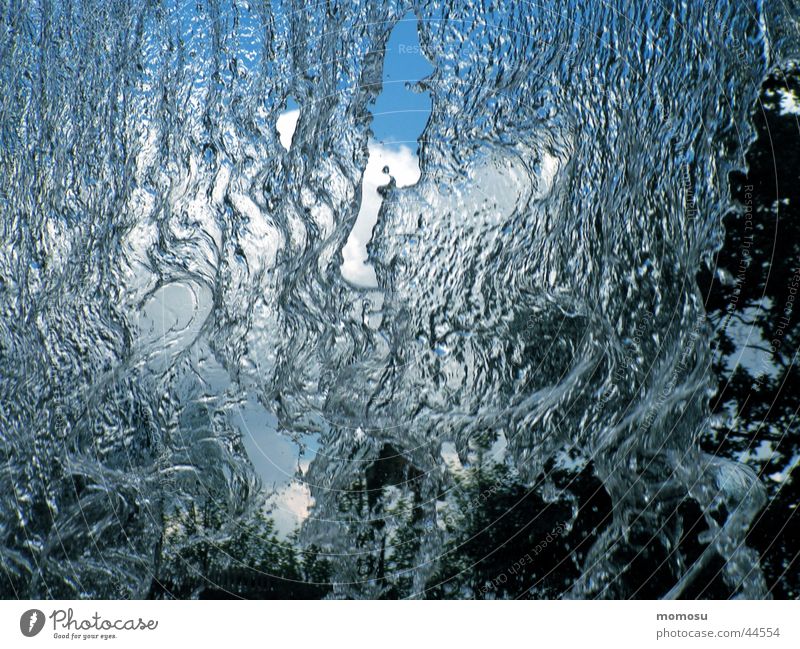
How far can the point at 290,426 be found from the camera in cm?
132

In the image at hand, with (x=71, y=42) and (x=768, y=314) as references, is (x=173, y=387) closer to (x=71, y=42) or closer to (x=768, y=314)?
(x=71, y=42)

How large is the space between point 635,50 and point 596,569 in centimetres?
97

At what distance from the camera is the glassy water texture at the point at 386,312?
4.17 ft

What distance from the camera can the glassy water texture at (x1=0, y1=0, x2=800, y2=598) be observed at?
1271mm

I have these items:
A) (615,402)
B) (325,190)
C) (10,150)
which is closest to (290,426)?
(325,190)
